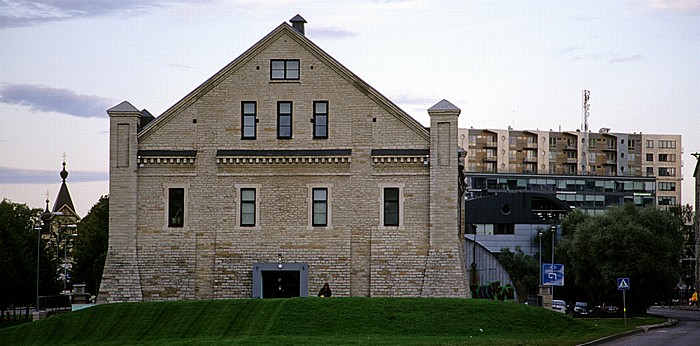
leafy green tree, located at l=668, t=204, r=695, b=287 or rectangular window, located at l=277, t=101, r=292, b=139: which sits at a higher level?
rectangular window, located at l=277, t=101, r=292, b=139

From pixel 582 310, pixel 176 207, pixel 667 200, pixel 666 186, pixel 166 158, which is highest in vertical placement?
pixel 666 186

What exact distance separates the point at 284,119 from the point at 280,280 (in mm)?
8041

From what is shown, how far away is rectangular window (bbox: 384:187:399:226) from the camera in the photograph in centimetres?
5200

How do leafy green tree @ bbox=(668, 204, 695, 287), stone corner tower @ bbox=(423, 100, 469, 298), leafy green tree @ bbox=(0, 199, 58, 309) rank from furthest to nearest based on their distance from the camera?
leafy green tree @ bbox=(668, 204, 695, 287)
leafy green tree @ bbox=(0, 199, 58, 309)
stone corner tower @ bbox=(423, 100, 469, 298)

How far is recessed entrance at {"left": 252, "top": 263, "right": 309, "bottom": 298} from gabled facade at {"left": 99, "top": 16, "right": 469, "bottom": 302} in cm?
6

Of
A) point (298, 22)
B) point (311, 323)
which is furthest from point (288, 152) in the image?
point (311, 323)

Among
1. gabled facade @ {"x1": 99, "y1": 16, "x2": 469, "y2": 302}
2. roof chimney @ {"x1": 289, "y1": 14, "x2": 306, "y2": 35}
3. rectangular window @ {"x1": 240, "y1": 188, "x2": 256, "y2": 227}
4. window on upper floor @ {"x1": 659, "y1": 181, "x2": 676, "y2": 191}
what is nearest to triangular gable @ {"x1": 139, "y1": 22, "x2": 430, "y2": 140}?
gabled facade @ {"x1": 99, "y1": 16, "x2": 469, "y2": 302}

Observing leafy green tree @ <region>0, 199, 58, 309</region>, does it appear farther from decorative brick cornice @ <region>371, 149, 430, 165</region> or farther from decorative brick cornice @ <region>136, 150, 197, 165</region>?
decorative brick cornice @ <region>371, 149, 430, 165</region>

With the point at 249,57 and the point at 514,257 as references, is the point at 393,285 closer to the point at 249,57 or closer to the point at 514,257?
the point at 249,57

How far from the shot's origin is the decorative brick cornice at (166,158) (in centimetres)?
5256

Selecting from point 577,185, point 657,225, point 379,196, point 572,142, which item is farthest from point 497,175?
point 379,196

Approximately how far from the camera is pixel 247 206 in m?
52.7

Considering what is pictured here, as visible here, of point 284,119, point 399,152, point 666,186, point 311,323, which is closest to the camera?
point 311,323

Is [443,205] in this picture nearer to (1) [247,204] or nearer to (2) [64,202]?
(1) [247,204]
